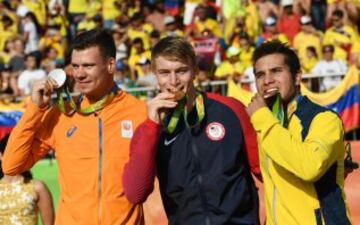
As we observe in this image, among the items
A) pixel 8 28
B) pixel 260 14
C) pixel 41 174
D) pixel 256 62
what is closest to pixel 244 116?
pixel 256 62

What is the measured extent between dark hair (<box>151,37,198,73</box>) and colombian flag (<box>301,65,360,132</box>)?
9.20 metres

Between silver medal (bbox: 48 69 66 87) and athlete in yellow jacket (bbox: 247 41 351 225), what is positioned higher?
silver medal (bbox: 48 69 66 87)

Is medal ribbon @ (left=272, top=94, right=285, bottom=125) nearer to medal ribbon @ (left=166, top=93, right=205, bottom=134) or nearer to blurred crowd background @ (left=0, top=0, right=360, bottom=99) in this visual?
medal ribbon @ (left=166, top=93, right=205, bottom=134)

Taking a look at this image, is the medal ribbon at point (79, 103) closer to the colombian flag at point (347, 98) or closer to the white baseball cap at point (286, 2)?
the colombian flag at point (347, 98)

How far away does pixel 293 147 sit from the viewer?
4.29 metres

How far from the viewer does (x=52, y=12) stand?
20.6m

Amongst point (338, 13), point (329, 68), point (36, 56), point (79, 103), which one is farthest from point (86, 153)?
point (36, 56)

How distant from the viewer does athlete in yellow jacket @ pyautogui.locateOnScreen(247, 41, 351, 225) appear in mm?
4312

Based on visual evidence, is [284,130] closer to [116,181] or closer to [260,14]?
[116,181]

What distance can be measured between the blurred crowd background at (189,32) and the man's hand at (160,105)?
933 cm

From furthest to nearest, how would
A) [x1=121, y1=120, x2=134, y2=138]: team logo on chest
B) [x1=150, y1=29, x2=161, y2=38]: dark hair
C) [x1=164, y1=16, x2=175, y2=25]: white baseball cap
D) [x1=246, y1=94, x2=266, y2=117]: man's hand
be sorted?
[x1=164, y1=16, x2=175, y2=25]: white baseball cap → [x1=150, y1=29, x2=161, y2=38]: dark hair → [x1=121, y1=120, x2=134, y2=138]: team logo on chest → [x1=246, y1=94, x2=266, y2=117]: man's hand

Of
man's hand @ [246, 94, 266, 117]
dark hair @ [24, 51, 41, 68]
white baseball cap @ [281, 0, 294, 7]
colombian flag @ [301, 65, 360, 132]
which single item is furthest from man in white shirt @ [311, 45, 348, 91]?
man's hand @ [246, 94, 266, 117]

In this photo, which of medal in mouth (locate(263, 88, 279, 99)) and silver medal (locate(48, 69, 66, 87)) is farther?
silver medal (locate(48, 69, 66, 87))

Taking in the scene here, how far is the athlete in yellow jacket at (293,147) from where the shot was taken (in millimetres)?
4312
